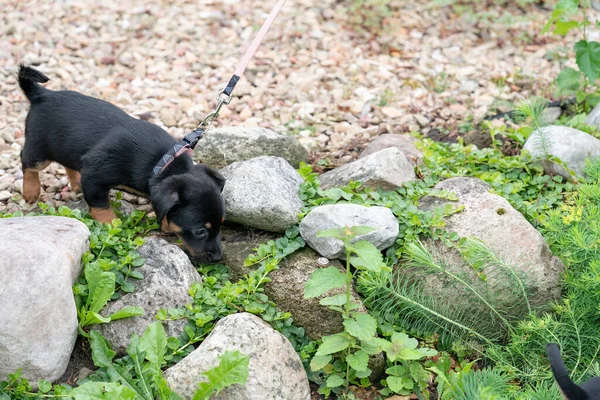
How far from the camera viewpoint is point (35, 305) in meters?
3.52

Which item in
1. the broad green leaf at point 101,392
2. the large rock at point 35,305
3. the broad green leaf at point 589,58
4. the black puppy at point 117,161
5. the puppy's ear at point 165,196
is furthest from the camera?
the broad green leaf at point 589,58

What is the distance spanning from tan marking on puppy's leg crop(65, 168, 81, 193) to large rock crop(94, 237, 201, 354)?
1194mm

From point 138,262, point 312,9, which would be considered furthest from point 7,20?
point 138,262

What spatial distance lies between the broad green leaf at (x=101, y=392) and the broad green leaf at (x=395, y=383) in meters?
1.33

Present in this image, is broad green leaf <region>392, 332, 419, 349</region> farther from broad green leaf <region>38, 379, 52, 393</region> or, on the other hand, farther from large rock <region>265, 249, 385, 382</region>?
broad green leaf <region>38, 379, 52, 393</region>

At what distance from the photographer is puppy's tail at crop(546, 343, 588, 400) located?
2588 mm

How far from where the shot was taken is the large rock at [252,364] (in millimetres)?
3551

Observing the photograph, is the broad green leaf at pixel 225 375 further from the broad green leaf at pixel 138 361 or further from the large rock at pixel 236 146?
the large rock at pixel 236 146

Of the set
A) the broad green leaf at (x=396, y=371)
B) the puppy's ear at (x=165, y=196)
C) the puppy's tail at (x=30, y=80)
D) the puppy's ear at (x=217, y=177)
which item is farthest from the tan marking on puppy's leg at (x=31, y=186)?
the broad green leaf at (x=396, y=371)

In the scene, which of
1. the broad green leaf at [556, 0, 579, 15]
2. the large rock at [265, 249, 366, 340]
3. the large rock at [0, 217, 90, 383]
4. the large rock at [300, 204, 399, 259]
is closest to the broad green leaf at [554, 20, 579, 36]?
the broad green leaf at [556, 0, 579, 15]

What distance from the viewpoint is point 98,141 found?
4.60 meters

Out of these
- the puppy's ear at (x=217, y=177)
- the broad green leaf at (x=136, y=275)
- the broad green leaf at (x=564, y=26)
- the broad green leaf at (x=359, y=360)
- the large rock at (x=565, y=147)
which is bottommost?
the broad green leaf at (x=359, y=360)

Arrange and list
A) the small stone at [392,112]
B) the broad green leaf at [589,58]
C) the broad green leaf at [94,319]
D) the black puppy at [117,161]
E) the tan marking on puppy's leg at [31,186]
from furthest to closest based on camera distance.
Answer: the small stone at [392,112]
the broad green leaf at [589,58]
the tan marking on puppy's leg at [31,186]
the black puppy at [117,161]
the broad green leaf at [94,319]

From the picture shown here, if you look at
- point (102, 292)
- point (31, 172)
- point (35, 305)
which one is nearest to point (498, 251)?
point (102, 292)
